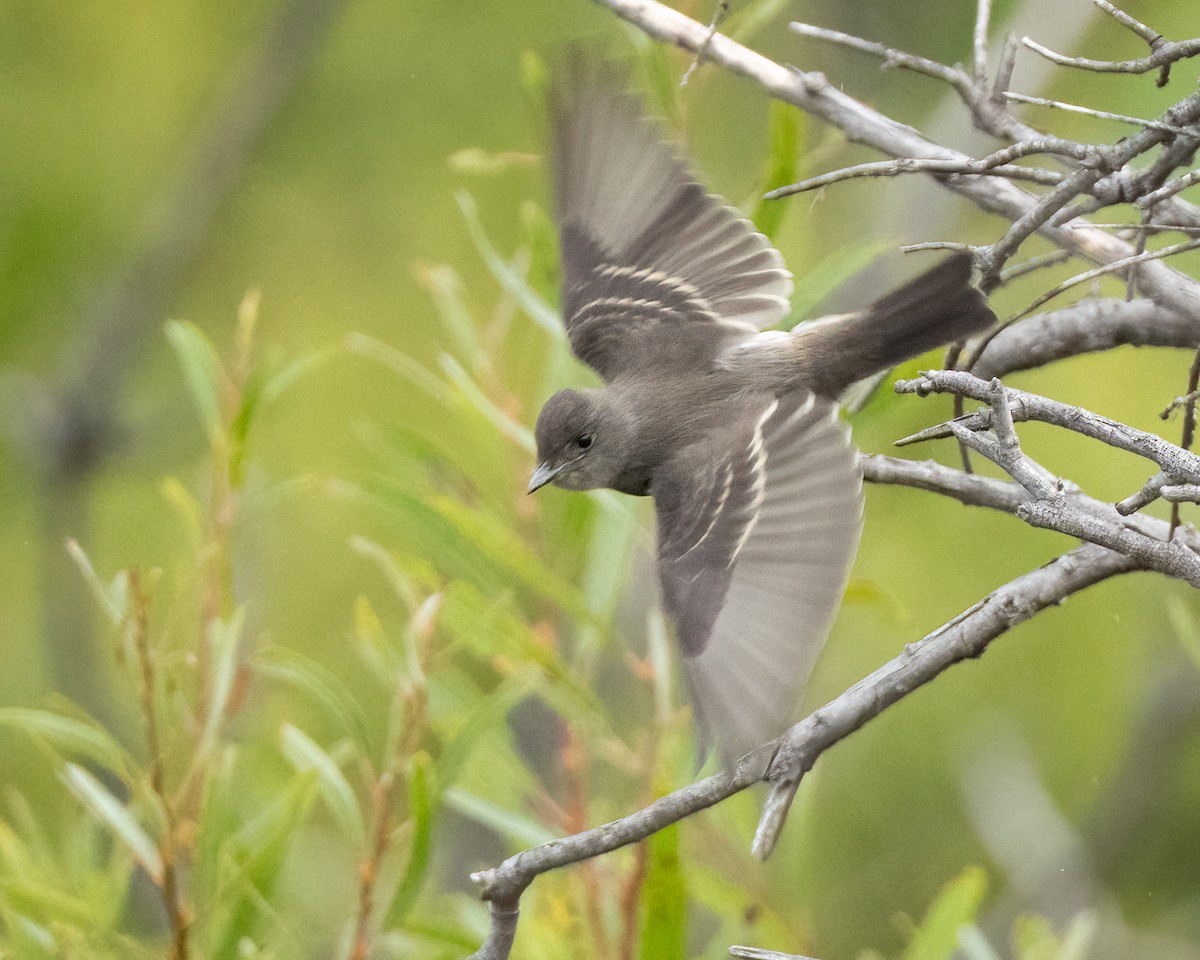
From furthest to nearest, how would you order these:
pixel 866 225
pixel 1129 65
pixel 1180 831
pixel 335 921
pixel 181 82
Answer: pixel 181 82
pixel 1180 831
pixel 866 225
pixel 335 921
pixel 1129 65

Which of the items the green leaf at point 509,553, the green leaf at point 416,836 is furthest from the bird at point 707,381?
the green leaf at point 416,836

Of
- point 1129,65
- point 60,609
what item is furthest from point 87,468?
point 1129,65

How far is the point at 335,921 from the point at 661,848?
1386 mm

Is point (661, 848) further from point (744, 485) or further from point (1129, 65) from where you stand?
point (1129, 65)

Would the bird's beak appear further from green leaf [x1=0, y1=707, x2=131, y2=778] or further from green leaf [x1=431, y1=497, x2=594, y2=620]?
green leaf [x1=0, y1=707, x2=131, y2=778]

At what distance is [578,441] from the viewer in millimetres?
1575

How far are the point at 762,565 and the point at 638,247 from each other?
639mm

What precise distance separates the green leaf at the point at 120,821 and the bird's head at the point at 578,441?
1.77 ft

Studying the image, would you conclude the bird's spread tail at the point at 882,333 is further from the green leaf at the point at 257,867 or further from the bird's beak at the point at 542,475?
the green leaf at the point at 257,867

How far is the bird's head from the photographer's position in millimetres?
1554

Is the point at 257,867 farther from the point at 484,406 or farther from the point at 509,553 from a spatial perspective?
the point at 484,406

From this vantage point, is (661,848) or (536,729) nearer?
(661,848)

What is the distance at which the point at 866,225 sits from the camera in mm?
2816

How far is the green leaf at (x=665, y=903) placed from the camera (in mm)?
1063
